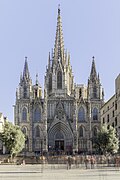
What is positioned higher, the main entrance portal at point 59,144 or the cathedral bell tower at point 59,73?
the cathedral bell tower at point 59,73

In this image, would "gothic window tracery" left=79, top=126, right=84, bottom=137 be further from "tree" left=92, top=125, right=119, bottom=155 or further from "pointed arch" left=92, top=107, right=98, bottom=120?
"tree" left=92, top=125, right=119, bottom=155

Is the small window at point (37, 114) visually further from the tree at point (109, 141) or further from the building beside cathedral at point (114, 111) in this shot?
the tree at point (109, 141)

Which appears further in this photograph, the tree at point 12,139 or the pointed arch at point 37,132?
the pointed arch at point 37,132

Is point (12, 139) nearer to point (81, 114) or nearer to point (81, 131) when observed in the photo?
point (81, 131)

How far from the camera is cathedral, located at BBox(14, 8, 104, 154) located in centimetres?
12744

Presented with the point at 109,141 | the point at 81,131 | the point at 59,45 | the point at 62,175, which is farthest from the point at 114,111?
the point at 62,175

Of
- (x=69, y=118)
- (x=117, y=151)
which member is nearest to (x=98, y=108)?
(x=69, y=118)

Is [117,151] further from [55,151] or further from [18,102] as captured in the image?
[18,102]

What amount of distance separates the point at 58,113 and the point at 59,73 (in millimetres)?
13423

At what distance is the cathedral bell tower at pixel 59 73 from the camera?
132688 millimetres

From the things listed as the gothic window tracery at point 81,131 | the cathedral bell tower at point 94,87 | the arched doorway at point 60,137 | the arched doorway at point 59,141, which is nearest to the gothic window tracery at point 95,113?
the cathedral bell tower at point 94,87

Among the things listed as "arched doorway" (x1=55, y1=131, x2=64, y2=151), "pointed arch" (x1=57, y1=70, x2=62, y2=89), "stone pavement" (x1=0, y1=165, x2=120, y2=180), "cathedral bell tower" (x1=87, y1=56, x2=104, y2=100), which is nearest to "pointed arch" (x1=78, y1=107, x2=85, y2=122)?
"cathedral bell tower" (x1=87, y1=56, x2=104, y2=100)

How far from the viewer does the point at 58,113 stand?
425 ft

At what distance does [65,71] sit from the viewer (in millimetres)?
135000
